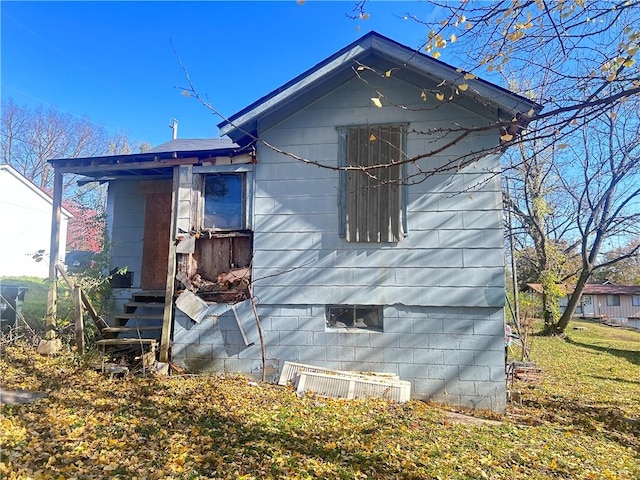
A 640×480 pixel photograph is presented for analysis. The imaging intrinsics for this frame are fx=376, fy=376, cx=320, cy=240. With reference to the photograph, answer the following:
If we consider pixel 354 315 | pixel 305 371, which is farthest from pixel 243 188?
pixel 305 371

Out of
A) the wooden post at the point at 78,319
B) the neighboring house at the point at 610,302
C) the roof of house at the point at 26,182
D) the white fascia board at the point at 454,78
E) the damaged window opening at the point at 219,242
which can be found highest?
the roof of house at the point at 26,182

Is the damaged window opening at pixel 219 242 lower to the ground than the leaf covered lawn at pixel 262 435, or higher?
higher

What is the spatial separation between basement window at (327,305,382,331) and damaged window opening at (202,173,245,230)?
233 cm

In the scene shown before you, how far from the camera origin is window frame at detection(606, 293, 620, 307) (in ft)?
129

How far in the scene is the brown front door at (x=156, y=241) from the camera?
821 centimetres

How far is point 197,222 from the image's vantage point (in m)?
6.91

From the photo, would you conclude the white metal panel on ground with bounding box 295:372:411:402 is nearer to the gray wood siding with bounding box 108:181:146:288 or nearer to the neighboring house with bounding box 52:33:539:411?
the neighboring house with bounding box 52:33:539:411

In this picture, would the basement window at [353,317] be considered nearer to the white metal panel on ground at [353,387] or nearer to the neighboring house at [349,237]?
the neighboring house at [349,237]

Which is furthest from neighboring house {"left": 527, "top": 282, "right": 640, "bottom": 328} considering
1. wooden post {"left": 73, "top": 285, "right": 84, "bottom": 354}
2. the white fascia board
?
wooden post {"left": 73, "top": 285, "right": 84, "bottom": 354}

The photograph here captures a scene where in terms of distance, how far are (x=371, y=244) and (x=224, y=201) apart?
2.84 metres

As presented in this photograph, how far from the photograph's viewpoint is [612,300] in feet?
129

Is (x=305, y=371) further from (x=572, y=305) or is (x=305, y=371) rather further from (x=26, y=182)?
(x=26, y=182)

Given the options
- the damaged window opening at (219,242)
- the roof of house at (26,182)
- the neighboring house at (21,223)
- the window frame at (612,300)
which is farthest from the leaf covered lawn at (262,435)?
the window frame at (612,300)

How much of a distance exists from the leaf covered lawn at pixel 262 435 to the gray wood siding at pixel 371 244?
5.74 feet
